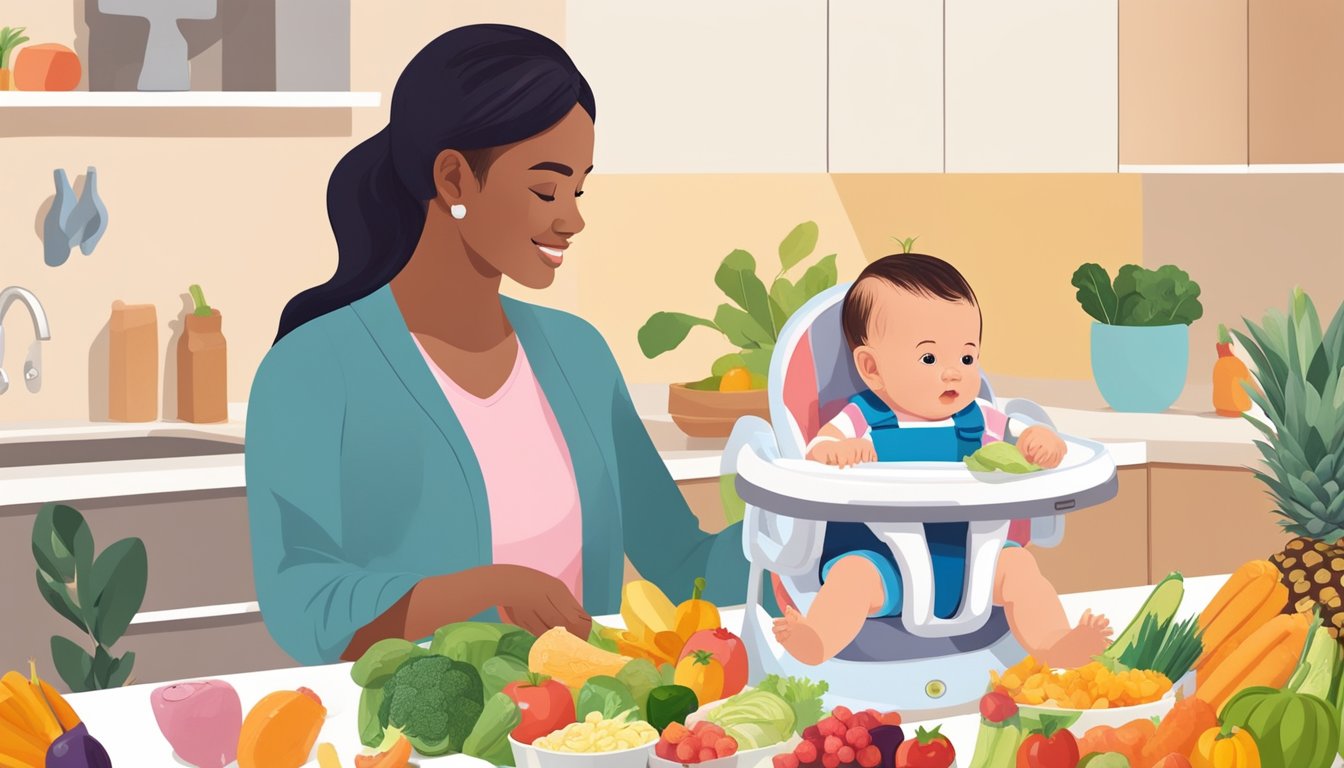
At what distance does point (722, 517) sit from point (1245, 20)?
1.70m

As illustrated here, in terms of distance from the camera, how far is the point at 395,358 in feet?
5.59

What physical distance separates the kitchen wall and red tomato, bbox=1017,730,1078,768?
8.72 ft

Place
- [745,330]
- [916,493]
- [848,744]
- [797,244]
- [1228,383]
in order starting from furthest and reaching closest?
[1228,383] → [745,330] → [797,244] → [916,493] → [848,744]

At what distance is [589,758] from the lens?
3.77ft

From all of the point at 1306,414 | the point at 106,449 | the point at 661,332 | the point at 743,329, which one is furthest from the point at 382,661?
the point at 106,449

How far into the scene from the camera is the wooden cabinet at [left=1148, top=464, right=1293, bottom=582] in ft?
10.5

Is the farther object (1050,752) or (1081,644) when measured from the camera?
(1081,644)

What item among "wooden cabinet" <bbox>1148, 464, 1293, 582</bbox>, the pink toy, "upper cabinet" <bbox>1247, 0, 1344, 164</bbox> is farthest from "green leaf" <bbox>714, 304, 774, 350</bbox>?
the pink toy

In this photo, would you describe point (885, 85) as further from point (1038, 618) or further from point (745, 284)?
point (1038, 618)

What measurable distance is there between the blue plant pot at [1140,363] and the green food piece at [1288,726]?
234 cm

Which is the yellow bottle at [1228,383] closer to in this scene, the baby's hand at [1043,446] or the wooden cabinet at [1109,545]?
the wooden cabinet at [1109,545]

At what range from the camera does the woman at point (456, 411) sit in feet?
5.16

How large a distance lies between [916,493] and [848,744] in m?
0.27

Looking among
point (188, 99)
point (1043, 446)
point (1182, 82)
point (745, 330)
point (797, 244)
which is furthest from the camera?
point (1182, 82)
